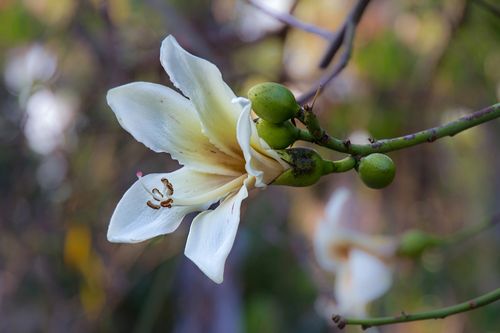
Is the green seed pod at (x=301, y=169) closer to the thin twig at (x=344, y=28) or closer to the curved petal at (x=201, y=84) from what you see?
the curved petal at (x=201, y=84)

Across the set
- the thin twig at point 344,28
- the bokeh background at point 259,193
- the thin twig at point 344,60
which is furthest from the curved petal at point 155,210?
the bokeh background at point 259,193

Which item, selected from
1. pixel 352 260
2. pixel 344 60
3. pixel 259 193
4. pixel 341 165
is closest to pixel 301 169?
pixel 341 165

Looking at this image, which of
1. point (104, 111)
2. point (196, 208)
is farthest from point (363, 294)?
point (104, 111)

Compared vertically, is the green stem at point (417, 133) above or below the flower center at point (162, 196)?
above

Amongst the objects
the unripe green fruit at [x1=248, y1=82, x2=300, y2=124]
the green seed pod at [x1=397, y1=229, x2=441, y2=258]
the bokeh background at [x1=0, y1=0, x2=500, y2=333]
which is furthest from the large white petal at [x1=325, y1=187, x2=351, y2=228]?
the unripe green fruit at [x1=248, y1=82, x2=300, y2=124]

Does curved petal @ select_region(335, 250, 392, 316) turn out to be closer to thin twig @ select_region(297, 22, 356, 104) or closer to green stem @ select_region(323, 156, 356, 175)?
thin twig @ select_region(297, 22, 356, 104)

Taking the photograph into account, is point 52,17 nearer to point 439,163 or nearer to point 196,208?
point 439,163
